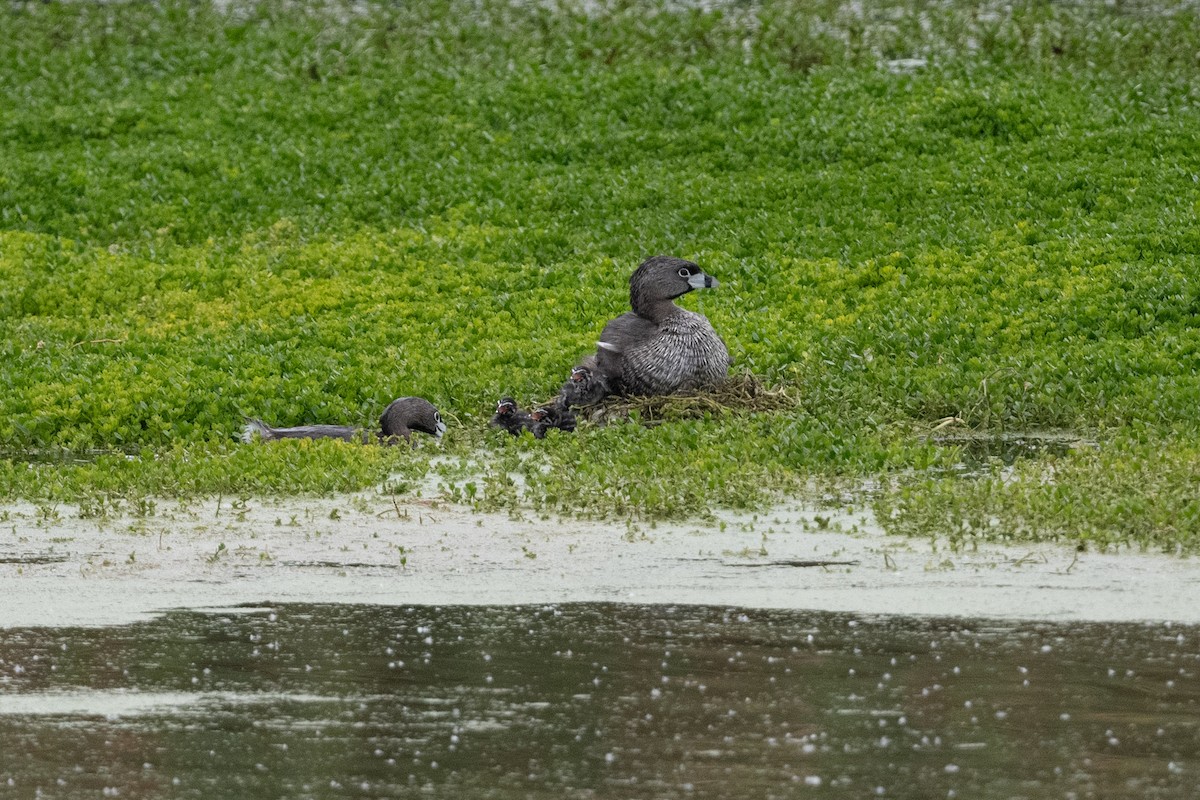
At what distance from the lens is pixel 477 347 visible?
1756 cm

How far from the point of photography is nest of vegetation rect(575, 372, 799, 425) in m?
15.2

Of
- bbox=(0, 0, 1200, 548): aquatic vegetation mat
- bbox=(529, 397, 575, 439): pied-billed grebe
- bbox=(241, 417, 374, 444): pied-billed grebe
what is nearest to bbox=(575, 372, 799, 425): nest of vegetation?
bbox=(0, 0, 1200, 548): aquatic vegetation mat

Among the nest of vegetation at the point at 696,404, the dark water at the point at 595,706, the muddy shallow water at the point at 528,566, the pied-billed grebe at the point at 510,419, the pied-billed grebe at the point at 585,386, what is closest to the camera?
the dark water at the point at 595,706

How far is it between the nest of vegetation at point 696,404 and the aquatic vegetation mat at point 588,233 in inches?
2.7

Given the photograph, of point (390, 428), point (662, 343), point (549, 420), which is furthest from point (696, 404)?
point (390, 428)

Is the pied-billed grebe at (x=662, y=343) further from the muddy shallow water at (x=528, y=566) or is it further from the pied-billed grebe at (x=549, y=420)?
the muddy shallow water at (x=528, y=566)

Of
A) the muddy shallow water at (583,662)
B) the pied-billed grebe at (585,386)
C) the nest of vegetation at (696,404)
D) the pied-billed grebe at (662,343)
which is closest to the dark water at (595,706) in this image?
the muddy shallow water at (583,662)

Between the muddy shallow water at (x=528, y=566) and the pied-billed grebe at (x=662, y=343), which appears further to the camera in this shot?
the pied-billed grebe at (x=662, y=343)

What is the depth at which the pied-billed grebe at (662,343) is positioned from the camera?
1568 centimetres

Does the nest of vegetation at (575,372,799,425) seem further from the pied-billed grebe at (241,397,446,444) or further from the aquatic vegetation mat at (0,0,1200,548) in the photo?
the pied-billed grebe at (241,397,446,444)

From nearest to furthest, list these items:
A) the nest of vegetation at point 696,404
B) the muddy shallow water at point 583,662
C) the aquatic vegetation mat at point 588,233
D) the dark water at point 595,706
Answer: the dark water at point 595,706
the muddy shallow water at point 583,662
the aquatic vegetation mat at point 588,233
the nest of vegetation at point 696,404

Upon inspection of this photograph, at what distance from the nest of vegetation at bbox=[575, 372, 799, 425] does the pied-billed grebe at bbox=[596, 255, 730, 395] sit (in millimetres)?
133

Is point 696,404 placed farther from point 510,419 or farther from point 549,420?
point 510,419

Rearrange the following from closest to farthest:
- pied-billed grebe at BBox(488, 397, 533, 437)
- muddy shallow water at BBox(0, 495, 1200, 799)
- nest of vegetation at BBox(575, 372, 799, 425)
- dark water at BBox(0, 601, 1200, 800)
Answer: dark water at BBox(0, 601, 1200, 800), muddy shallow water at BBox(0, 495, 1200, 799), pied-billed grebe at BBox(488, 397, 533, 437), nest of vegetation at BBox(575, 372, 799, 425)
